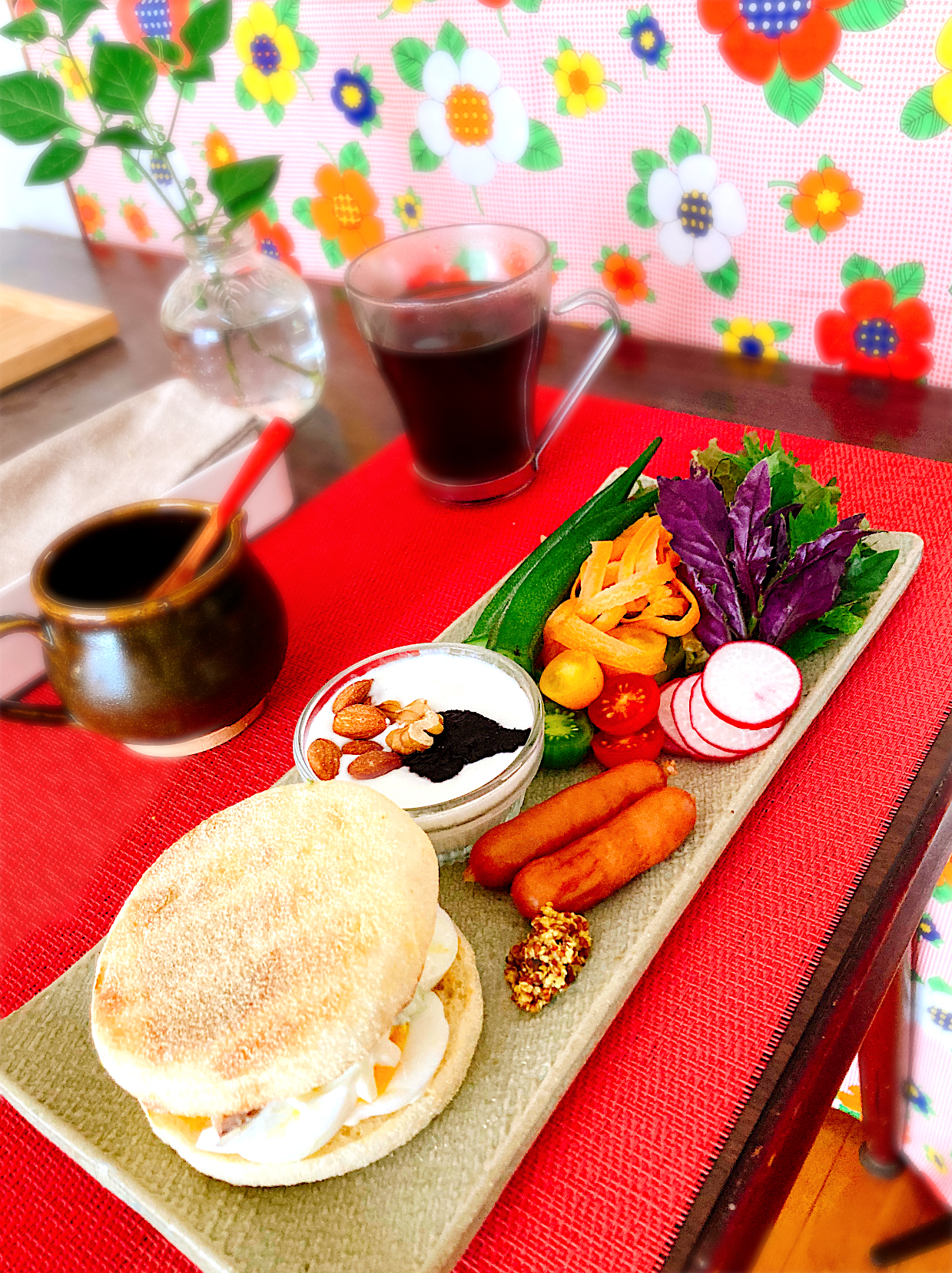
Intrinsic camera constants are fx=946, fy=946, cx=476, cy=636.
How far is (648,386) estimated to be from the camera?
65.0 inches

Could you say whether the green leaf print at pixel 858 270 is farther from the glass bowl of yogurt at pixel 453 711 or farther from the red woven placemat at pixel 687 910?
the glass bowl of yogurt at pixel 453 711

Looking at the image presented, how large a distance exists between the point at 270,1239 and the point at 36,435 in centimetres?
150

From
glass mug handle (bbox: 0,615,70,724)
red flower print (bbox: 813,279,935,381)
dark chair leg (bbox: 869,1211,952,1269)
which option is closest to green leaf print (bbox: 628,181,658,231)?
red flower print (bbox: 813,279,935,381)

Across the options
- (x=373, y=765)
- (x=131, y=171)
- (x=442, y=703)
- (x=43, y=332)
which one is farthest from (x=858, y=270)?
(x=131, y=171)

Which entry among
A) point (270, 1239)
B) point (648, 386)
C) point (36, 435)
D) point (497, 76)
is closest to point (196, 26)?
point (497, 76)

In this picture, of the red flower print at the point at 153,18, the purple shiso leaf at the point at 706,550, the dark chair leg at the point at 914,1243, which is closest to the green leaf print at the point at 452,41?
the red flower print at the point at 153,18

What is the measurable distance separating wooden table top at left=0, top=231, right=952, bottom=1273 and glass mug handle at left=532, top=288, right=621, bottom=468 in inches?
7.5

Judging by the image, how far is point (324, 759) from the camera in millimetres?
912

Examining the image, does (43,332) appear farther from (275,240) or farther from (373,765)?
(373,765)

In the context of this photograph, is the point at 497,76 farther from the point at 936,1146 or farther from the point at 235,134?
the point at 936,1146

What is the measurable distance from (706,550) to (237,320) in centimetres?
88

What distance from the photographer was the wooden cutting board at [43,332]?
194 centimetres

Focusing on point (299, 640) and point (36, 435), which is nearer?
point (299, 640)

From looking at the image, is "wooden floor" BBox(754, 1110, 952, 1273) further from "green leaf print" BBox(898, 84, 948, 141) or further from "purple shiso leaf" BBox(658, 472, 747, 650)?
"green leaf print" BBox(898, 84, 948, 141)
